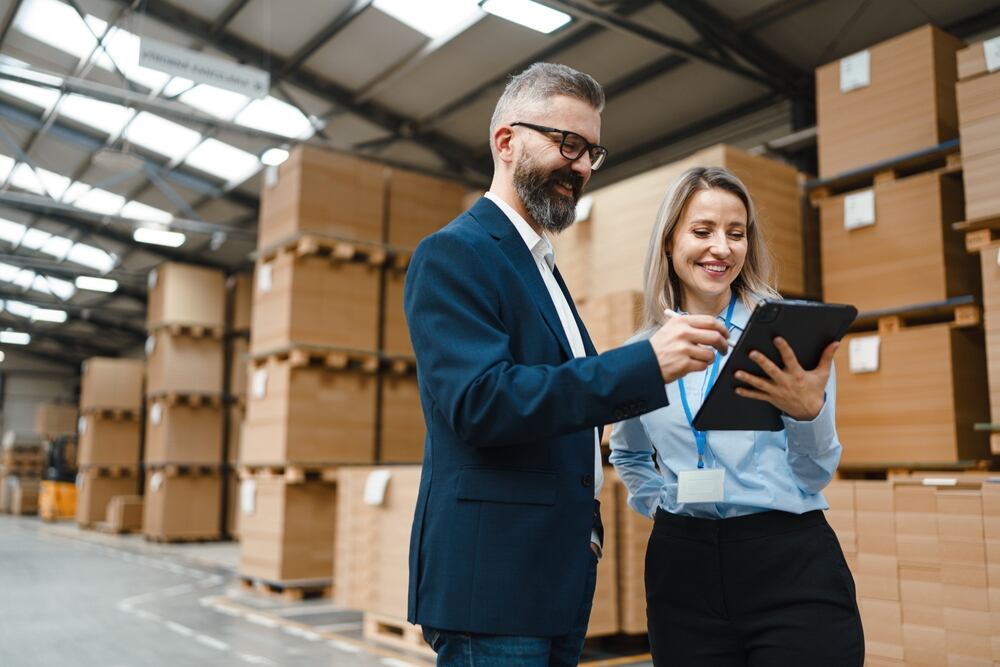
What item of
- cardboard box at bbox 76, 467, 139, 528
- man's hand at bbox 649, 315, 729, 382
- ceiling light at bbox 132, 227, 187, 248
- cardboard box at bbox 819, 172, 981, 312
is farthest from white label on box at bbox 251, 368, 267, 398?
cardboard box at bbox 76, 467, 139, 528

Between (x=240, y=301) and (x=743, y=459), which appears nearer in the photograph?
(x=743, y=459)

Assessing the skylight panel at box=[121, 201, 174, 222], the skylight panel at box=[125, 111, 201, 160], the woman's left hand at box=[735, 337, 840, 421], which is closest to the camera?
the woman's left hand at box=[735, 337, 840, 421]

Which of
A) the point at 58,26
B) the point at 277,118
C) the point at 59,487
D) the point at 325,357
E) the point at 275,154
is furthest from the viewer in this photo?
the point at 59,487

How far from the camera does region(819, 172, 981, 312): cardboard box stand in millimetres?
5062

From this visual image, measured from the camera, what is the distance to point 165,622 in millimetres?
6668

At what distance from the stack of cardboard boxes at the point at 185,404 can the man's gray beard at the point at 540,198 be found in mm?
13341

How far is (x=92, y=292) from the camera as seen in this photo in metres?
23.3

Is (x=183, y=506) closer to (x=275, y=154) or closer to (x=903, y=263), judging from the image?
(x=275, y=154)

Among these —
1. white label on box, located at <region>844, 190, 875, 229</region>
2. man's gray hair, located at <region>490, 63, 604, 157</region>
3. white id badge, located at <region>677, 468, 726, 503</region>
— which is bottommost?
white id badge, located at <region>677, 468, 726, 503</region>

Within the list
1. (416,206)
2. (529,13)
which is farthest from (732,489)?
(416,206)

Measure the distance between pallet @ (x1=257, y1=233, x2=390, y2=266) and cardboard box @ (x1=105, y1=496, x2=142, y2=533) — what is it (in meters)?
9.74

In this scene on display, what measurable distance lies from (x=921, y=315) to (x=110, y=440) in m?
16.0

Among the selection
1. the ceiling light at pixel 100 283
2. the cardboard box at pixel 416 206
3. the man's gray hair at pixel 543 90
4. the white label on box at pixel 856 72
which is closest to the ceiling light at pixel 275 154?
the cardboard box at pixel 416 206

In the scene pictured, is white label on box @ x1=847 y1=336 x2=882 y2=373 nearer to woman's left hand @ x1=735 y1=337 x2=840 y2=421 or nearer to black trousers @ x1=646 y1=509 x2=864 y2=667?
black trousers @ x1=646 y1=509 x2=864 y2=667
